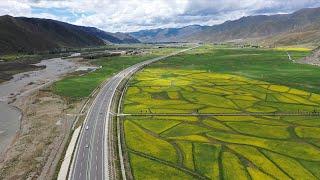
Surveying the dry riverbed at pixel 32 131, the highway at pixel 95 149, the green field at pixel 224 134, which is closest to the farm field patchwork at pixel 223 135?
the green field at pixel 224 134

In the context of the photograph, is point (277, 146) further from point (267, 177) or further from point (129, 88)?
point (129, 88)

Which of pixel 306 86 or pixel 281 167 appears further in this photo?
pixel 306 86

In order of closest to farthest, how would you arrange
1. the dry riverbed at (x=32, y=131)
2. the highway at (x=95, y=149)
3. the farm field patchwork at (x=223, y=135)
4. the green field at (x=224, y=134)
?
1. the highway at (x=95, y=149)
2. the farm field patchwork at (x=223, y=135)
3. the green field at (x=224, y=134)
4. the dry riverbed at (x=32, y=131)

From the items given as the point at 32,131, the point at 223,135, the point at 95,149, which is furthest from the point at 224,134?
the point at 32,131

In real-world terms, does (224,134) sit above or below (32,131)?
above

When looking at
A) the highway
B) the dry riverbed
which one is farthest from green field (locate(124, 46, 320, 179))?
the dry riverbed

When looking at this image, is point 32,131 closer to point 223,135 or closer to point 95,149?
point 95,149

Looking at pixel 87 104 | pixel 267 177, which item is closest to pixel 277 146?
pixel 267 177

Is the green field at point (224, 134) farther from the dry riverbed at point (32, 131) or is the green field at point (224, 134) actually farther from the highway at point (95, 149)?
the dry riverbed at point (32, 131)
